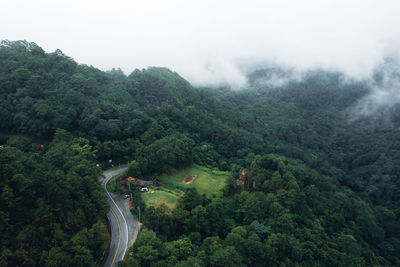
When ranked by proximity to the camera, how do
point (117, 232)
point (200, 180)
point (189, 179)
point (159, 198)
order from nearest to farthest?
point (117, 232)
point (159, 198)
point (189, 179)
point (200, 180)

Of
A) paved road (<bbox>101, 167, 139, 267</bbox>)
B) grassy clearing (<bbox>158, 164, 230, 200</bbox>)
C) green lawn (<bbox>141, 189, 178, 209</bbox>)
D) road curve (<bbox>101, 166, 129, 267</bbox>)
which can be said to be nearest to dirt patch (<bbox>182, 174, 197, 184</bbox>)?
grassy clearing (<bbox>158, 164, 230, 200</bbox>)

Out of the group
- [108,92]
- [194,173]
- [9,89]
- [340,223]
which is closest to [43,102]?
[9,89]

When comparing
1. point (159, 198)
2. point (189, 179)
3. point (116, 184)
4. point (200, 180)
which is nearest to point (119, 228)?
A: point (159, 198)

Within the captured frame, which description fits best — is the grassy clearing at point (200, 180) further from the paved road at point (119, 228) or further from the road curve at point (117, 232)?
the road curve at point (117, 232)

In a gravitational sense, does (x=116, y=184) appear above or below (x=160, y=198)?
below

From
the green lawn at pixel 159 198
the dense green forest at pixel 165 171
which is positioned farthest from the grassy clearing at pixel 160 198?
the dense green forest at pixel 165 171

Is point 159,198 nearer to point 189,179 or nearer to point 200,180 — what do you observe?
point 189,179
